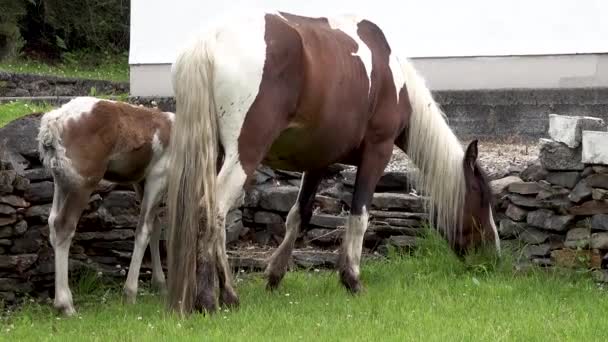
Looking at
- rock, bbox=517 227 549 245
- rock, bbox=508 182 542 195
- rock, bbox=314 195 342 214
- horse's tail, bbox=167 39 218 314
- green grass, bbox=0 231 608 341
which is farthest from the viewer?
rock, bbox=314 195 342 214

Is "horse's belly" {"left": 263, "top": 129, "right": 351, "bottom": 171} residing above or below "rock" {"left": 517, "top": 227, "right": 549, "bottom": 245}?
above

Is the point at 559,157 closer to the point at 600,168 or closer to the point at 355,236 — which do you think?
the point at 600,168

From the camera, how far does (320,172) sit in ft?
25.6

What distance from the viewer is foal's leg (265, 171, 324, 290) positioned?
766cm

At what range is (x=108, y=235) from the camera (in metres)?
8.02

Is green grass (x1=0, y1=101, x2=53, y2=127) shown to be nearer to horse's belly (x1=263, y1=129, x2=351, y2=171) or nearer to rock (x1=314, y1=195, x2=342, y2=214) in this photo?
rock (x1=314, y1=195, x2=342, y2=214)

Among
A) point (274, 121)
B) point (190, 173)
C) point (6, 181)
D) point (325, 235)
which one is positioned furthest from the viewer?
point (325, 235)

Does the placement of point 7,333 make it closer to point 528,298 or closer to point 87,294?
point 87,294

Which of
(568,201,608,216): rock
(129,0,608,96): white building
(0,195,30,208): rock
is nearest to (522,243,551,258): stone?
(568,201,608,216): rock

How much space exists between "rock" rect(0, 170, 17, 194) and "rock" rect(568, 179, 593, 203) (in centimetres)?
412

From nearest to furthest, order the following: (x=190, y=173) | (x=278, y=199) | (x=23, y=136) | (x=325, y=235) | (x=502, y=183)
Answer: (x=190, y=173) < (x=23, y=136) < (x=502, y=183) < (x=325, y=235) < (x=278, y=199)

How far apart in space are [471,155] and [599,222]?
107cm

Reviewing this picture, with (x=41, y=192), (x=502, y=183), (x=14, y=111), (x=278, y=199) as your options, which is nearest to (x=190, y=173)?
(x=41, y=192)

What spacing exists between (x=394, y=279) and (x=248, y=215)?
1.94 m
